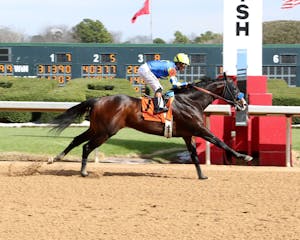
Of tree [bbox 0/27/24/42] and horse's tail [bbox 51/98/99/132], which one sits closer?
horse's tail [bbox 51/98/99/132]

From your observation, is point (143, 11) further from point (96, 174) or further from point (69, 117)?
point (96, 174)

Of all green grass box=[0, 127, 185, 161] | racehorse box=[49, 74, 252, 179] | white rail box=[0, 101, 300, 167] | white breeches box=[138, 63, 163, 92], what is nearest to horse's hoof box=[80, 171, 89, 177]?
racehorse box=[49, 74, 252, 179]

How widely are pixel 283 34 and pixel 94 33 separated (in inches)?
770

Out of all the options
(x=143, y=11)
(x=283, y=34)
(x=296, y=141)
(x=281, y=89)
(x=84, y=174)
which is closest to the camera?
(x=84, y=174)

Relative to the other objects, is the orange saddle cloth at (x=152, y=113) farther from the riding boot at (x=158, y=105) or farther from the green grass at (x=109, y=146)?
the green grass at (x=109, y=146)

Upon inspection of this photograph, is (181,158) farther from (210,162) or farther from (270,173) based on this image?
(270,173)

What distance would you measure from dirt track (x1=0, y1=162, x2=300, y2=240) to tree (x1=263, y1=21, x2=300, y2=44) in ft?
155

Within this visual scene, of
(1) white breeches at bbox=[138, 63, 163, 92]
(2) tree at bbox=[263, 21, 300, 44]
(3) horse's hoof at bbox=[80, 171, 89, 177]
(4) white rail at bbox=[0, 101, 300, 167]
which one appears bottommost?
(3) horse's hoof at bbox=[80, 171, 89, 177]

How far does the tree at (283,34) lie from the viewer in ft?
181

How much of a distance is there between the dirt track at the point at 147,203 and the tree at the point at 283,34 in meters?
47.1

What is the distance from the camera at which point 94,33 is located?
6481 cm

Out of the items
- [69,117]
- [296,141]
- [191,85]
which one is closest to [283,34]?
[296,141]

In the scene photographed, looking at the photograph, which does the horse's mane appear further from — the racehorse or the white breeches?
the white breeches

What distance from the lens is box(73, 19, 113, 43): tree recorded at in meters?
64.1
